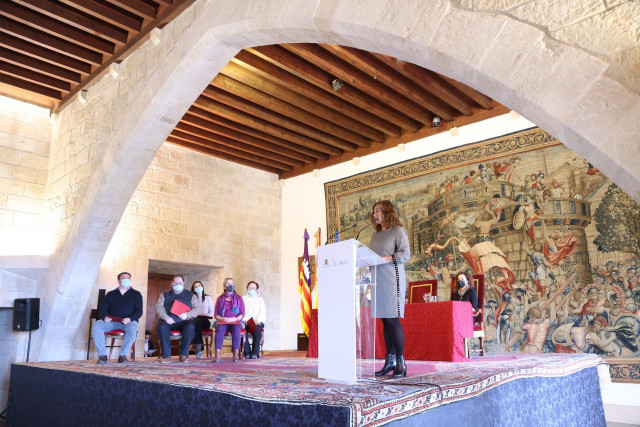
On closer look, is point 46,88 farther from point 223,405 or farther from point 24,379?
point 223,405

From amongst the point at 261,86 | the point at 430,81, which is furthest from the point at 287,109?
the point at 430,81

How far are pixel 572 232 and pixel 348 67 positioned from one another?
12.4ft

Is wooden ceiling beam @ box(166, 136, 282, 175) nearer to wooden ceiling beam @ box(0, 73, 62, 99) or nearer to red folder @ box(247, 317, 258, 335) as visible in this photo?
wooden ceiling beam @ box(0, 73, 62, 99)

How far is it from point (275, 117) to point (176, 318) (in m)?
3.95

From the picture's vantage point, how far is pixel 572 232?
668 cm

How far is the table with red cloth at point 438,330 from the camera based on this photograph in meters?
5.34

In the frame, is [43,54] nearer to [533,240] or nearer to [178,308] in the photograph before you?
[178,308]

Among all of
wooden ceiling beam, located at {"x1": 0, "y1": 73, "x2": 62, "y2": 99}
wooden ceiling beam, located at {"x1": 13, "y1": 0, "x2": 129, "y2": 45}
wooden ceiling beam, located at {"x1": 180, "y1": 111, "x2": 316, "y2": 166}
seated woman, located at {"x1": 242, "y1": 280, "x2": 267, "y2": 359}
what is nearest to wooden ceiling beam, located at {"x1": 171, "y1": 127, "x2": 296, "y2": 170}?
wooden ceiling beam, located at {"x1": 180, "y1": 111, "x2": 316, "y2": 166}

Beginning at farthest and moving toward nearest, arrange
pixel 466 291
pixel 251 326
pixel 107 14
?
pixel 251 326 < pixel 466 291 < pixel 107 14

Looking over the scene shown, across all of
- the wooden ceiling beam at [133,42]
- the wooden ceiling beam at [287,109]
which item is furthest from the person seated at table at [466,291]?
the wooden ceiling beam at [133,42]

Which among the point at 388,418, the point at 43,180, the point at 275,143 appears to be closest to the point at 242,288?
the point at 275,143

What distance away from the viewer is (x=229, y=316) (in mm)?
6102

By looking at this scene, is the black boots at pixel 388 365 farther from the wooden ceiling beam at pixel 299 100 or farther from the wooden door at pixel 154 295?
the wooden door at pixel 154 295

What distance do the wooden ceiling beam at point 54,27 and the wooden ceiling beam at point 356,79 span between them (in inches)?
94.3
